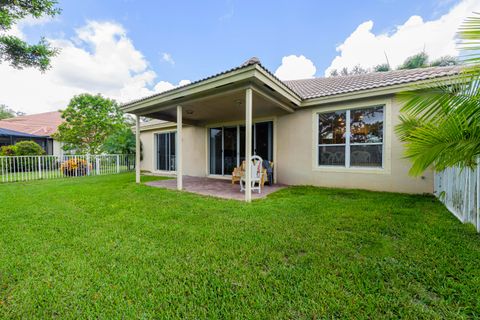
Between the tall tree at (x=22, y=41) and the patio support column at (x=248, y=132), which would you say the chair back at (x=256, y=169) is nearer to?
the patio support column at (x=248, y=132)

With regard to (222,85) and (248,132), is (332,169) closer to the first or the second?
(248,132)

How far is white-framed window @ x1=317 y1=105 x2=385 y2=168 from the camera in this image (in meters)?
5.29

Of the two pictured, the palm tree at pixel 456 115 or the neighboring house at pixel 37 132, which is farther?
the neighboring house at pixel 37 132

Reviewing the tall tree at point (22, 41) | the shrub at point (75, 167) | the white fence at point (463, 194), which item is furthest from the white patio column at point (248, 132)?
the tall tree at point (22, 41)

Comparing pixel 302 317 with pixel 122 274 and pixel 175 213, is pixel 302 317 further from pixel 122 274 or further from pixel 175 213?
pixel 175 213

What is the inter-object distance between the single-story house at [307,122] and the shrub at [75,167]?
5.10 meters

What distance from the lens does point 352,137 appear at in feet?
18.3

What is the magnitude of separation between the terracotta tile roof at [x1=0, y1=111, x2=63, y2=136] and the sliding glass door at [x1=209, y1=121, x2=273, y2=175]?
16473mm

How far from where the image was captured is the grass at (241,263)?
1494mm

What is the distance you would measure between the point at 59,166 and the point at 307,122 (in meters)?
11.2

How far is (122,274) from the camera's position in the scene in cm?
190

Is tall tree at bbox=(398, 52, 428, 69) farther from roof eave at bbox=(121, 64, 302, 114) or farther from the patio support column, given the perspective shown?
the patio support column

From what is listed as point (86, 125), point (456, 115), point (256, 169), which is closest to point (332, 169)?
point (256, 169)

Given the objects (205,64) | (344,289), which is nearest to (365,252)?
(344,289)
